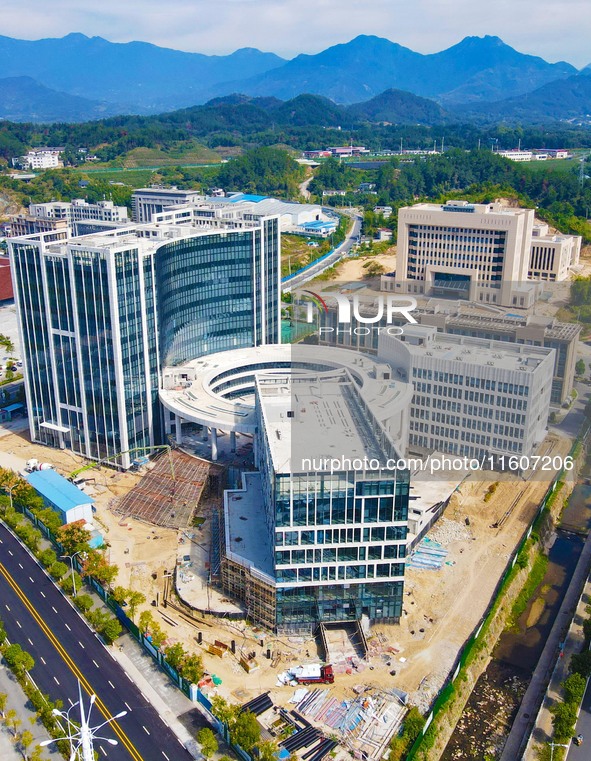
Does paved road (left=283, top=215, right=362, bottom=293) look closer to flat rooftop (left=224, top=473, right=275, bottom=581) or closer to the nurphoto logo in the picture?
the nurphoto logo

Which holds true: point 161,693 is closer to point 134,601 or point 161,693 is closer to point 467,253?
point 134,601

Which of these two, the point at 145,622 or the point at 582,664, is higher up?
the point at 145,622

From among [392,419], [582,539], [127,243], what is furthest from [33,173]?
[582,539]

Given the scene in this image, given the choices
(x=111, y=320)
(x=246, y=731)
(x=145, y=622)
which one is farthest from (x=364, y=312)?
(x=246, y=731)

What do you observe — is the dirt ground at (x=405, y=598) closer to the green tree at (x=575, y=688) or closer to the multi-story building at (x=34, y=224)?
the green tree at (x=575, y=688)

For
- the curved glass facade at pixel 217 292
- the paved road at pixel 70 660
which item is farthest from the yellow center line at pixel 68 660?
the curved glass facade at pixel 217 292
